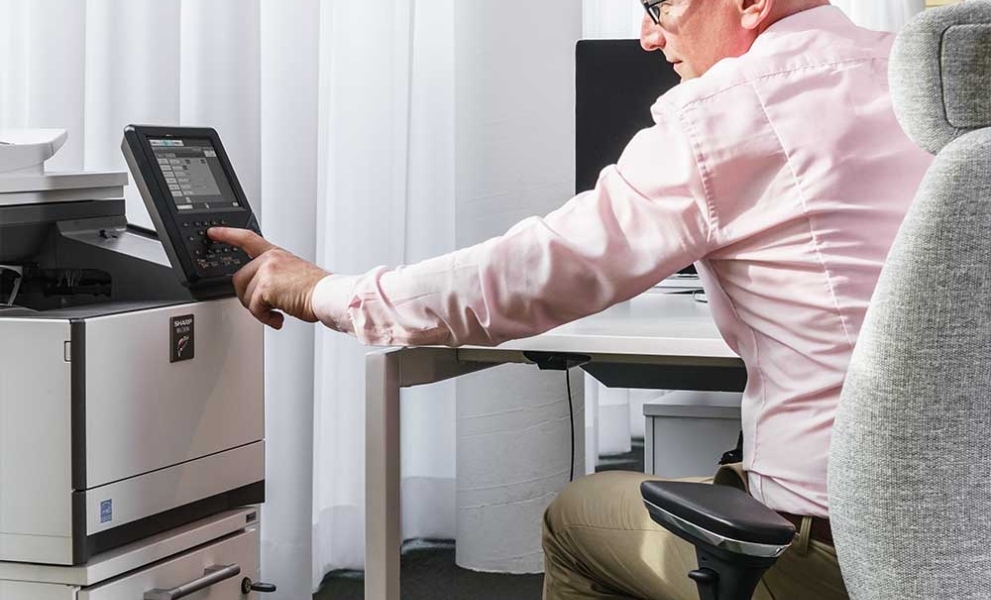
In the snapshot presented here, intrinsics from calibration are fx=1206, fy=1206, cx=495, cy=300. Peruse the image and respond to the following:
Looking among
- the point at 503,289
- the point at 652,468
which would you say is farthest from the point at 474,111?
the point at 503,289

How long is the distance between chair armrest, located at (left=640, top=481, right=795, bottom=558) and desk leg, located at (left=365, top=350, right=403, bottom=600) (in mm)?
500

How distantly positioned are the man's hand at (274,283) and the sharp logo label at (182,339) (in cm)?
8

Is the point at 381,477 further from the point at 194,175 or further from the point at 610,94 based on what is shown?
the point at 610,94

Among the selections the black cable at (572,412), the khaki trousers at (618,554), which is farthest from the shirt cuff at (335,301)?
the black cable at (572,412)

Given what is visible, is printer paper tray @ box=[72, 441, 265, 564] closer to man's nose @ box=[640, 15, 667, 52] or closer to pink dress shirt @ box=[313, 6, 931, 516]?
pink dress shirt @ box=[313, 6, 931, 516]

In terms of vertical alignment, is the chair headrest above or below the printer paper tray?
above

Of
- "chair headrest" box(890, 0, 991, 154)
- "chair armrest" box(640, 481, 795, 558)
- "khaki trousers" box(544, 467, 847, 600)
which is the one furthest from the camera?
"khaki trousers" box(544, 467, 847, 600)

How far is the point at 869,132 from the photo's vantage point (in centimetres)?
120

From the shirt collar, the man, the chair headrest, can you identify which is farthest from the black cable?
the chair headrest

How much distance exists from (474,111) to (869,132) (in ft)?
5.77

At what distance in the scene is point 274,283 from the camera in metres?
1.55

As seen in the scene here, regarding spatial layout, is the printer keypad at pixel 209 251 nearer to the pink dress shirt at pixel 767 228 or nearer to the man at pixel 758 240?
the man at pixel 758 240

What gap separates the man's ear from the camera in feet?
4.44

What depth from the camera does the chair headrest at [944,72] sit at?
876 millimetres
